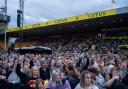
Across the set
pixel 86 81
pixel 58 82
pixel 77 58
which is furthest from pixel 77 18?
pixel 86 81

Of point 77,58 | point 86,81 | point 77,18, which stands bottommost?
point 77,58

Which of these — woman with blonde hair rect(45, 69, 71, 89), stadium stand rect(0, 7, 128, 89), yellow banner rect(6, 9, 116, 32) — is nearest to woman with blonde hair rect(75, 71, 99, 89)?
stadium stand rect(0, 7, 128, 89)

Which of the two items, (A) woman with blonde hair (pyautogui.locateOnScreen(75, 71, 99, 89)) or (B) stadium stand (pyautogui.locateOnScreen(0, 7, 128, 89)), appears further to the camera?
(B) stadium stand (pyautogui.locateOnScreen(0, 7, 128, 89))

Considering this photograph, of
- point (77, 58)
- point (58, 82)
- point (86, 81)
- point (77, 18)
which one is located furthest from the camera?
point (77, 18)

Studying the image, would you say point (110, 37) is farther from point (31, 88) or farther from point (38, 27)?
point (31, 88)

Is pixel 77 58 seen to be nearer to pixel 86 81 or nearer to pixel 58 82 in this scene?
pixel 58 82

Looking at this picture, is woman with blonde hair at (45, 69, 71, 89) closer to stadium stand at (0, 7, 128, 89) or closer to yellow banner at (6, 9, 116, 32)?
stadium stand at (0, 7, 128, 89)

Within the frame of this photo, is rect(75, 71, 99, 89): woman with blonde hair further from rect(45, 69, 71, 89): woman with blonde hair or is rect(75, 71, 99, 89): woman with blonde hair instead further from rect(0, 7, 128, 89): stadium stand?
rect(45, 69, 71, 89): woman with blonde hair

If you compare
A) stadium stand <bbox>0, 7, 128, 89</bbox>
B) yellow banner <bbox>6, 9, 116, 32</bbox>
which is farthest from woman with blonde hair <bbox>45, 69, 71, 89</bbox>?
yellow banner <bbox>6, 9, 116, 32</bbox>

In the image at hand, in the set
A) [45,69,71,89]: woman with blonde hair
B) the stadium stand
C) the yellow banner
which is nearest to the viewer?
[45,69,71,89]: woman with blonde hair

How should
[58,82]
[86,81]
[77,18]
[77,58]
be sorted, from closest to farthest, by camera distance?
1. [86,81]
2. [58,82]
3. [77,58]
4. [77,18]

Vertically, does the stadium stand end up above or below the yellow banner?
below

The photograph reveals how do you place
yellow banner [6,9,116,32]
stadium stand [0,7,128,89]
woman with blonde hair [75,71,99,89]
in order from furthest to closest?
yellow banner [6,9,116,32]
stadium stand [0,7,128,89]
woman with blonde hair [75,71,99,89]

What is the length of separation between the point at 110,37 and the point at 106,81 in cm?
3107
